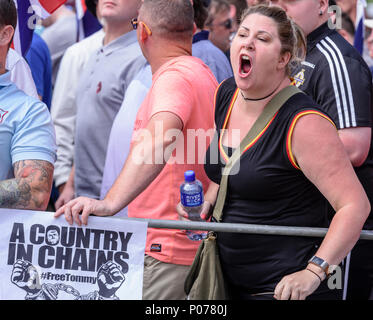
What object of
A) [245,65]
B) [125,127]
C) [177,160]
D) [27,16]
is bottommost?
→ [177,160]

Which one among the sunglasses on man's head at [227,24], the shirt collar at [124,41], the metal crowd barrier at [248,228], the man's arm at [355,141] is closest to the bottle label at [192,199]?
the metal crowd barrier at [248,228]

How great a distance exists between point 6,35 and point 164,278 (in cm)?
143

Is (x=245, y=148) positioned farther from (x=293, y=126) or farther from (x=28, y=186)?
(x=28, y=186)

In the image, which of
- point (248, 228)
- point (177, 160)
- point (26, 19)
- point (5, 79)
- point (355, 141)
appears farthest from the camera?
point (26, 19)

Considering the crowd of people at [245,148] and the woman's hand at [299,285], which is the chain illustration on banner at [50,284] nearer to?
the crowd of people at [245,148]

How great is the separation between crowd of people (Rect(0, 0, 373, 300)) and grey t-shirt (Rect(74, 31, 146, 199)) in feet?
1.86

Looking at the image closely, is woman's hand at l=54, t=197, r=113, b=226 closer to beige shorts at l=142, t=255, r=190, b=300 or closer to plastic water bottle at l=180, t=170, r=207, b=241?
plastic water bottle at l=180, t=170, r=207, b=241

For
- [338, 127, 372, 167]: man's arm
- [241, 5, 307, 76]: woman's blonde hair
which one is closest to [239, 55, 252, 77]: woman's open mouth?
[241, 5, 307, 76]: woman's blonde hair

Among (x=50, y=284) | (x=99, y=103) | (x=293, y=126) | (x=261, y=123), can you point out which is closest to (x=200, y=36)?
(x=99, y=103)

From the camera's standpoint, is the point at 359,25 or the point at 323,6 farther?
the point at 359,25

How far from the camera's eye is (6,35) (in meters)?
3.20

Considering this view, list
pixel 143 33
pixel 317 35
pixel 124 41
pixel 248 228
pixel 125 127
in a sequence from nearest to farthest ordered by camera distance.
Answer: pixel 248 228 < pixel 143 33 < pixel 317 35 < pixel 125 127 < pixel 124 41

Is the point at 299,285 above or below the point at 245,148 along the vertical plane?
below

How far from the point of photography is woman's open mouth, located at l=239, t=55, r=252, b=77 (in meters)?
2.94
